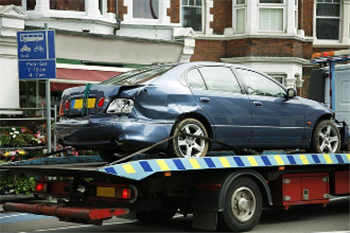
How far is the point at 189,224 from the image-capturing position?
996 cm

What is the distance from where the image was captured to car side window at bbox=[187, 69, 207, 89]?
8922 mm

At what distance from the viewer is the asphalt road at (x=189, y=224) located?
9.37 metres

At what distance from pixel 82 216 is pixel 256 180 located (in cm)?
258

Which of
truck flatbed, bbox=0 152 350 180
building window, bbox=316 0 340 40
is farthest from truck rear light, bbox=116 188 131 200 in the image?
building window, bbox=316 0 340 40

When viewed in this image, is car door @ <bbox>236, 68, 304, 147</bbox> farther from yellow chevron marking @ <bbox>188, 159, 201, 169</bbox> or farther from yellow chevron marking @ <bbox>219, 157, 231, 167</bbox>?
yellow chevron marking @ <bbox>188, 159, 201, 169</bbox>

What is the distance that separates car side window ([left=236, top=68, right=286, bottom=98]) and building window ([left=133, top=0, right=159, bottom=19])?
9934 mm

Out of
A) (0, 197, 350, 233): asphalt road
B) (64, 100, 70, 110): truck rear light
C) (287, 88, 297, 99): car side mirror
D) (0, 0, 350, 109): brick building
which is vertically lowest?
(0, 197, 350, 233): asphalt road

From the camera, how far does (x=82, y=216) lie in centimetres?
769

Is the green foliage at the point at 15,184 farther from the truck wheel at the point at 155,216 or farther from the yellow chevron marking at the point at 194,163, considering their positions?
the yellow chevron marking at the point at 194,163

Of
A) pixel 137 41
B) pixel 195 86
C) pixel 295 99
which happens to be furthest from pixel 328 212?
pixel 137 41

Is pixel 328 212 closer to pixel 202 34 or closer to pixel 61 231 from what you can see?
pixel 61 231

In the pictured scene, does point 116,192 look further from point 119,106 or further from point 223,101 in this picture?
point 223,101

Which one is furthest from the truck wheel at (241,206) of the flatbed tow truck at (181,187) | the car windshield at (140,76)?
the car windshield at (140,76)

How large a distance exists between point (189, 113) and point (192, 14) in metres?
13.2
